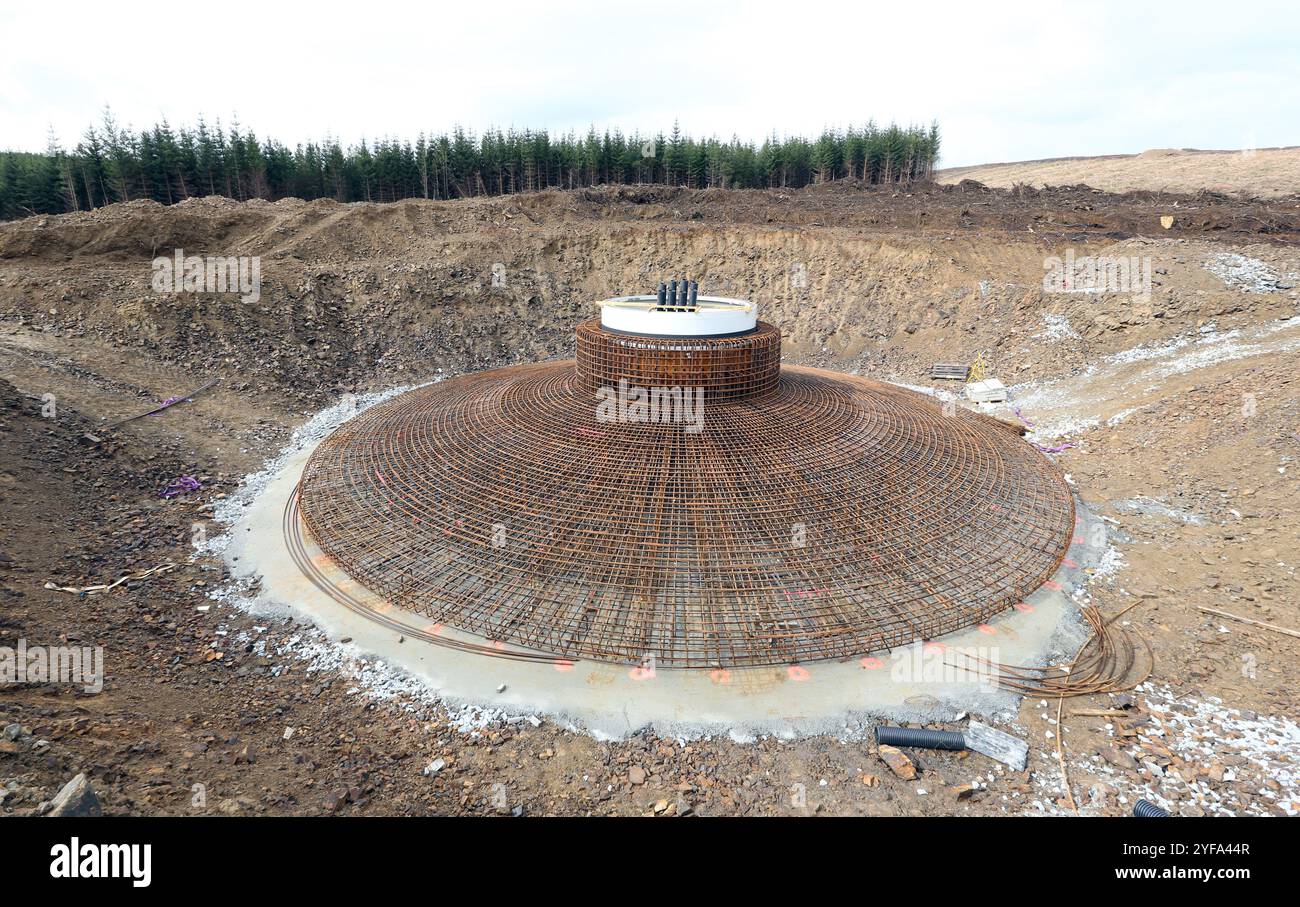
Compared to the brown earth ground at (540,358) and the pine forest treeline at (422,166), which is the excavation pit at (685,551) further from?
the pine forest treeline at (422,166)

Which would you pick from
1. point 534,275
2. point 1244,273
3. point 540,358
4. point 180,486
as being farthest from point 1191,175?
point 180,486

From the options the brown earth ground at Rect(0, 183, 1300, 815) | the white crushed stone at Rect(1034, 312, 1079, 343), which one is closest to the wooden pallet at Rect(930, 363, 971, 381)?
the brown earth ground at Rect(0, 183, 1300, 815)

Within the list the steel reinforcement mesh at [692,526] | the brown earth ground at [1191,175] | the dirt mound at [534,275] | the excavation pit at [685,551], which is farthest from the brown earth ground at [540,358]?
the brown earth ground at [1191,175]

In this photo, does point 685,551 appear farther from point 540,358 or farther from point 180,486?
point 540,358

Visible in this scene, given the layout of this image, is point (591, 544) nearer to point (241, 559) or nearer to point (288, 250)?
point (241, 559)

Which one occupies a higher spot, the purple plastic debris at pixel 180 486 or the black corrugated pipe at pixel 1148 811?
the purple plastic debris at pixel 180 486
